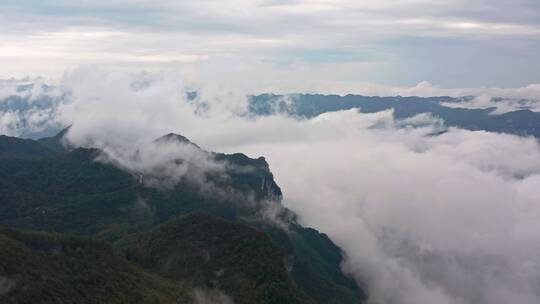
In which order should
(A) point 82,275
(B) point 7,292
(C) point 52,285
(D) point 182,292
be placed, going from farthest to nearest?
(D) point 182,292, (A) point 82,275, (C) point 52,285, (B) point 7,292

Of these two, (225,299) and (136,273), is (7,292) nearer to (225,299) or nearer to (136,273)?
(136,273)

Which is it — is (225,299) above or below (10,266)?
below

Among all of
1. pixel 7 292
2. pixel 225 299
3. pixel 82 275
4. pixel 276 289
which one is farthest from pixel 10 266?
pixel 276 289

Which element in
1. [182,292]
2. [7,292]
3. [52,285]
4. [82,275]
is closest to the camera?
[7,292]

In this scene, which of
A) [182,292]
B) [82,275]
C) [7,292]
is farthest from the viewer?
[182,292]

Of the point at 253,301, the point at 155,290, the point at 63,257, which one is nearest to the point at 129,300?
the point at 155,290

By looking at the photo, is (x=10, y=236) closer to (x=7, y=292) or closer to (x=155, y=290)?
(x=7, y=292)

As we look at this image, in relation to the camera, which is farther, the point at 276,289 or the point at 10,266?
the point at 276,289

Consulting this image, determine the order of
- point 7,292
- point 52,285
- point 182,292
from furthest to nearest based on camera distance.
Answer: point 182,292 → point 52,285 → point 7,292

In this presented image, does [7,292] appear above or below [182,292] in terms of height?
above
